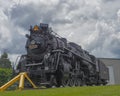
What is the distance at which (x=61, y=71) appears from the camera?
1755cm

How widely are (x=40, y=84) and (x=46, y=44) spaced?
3051mm

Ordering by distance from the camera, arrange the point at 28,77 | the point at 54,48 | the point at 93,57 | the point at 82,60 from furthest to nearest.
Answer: the point at 93,57 < the point at 82,60 < the point at 54,48 < the point at 28,77

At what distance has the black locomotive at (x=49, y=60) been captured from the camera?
17234 mm

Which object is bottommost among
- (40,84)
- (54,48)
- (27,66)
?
(40,84)

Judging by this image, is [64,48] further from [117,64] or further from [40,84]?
[117,64]

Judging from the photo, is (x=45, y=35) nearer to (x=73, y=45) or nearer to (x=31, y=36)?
(x=31, y=36)

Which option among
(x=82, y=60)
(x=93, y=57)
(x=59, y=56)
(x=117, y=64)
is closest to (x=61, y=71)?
(x=59, y=56)

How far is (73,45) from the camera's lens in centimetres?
2283

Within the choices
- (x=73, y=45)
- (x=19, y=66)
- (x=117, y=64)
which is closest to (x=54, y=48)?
(x=19, y=66)

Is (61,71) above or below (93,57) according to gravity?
below

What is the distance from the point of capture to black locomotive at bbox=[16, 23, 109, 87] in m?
17.2

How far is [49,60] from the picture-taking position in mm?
17531

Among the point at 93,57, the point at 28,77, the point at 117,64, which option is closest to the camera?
the point at 28,77

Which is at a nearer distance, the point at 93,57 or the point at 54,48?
the point at 54,48
